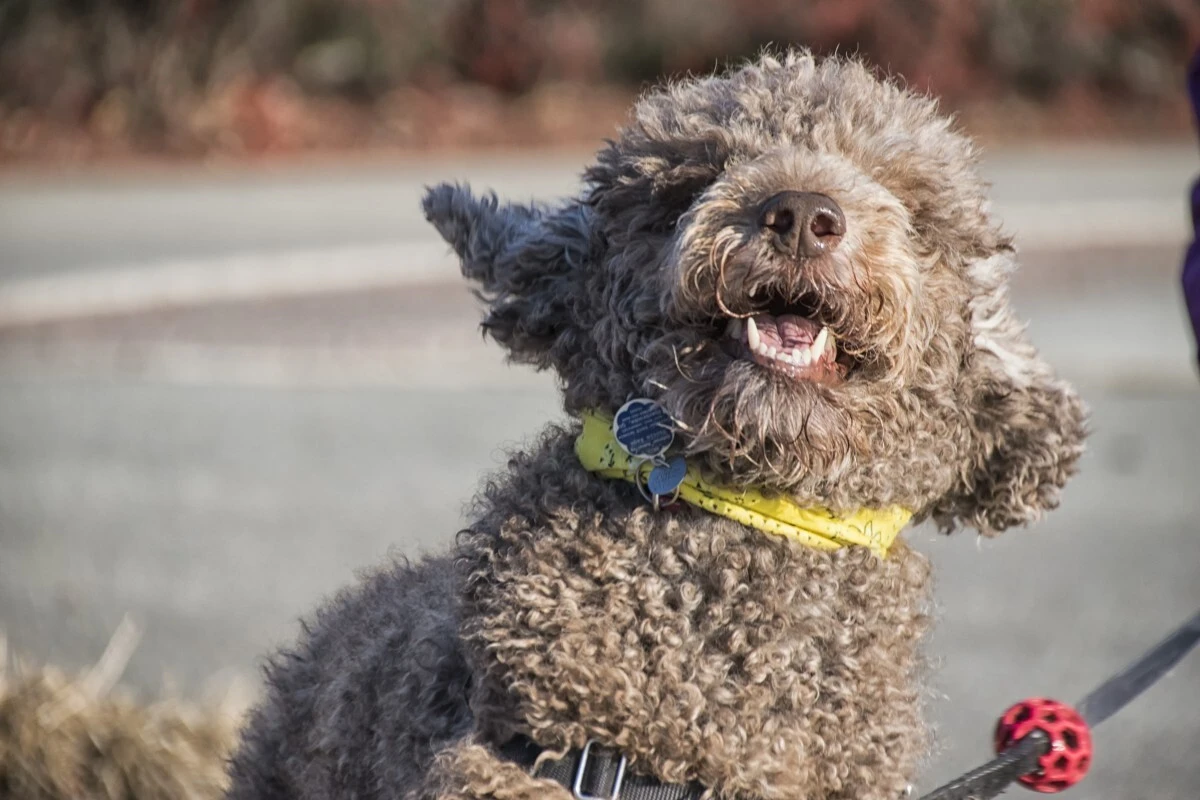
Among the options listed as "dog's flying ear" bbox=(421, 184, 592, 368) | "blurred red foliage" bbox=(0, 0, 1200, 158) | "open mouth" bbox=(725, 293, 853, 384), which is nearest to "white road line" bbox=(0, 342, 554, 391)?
"dog's flying ear" bbox=(421, 184, 592, 368)

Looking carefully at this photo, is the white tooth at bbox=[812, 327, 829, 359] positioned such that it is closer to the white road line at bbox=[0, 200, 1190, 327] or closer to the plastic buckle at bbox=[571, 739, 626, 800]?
the plastic buckle at bbox=[571, 739, 626, 800]

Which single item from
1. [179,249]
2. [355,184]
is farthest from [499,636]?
[355,184]

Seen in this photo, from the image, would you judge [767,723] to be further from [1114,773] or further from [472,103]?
[472,103]

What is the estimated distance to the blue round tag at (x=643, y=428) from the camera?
2.78m

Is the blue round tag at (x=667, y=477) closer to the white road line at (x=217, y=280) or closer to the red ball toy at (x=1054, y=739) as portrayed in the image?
the red ball toy at (x=1054, y=739)

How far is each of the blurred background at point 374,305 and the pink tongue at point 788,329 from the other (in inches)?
32.4

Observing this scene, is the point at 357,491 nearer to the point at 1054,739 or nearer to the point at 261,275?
the point at 261,275

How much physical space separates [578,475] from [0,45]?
21.1 metres

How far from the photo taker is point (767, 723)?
8.97ft

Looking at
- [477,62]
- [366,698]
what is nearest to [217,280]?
[366,698]

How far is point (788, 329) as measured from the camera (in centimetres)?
278

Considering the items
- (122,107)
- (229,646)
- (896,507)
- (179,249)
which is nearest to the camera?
(896,507)

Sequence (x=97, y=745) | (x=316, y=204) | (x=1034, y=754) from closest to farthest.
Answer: (x=1034, y=754), (x=97, y=745), (x=316, y=204)

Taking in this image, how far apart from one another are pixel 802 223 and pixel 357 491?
20.7ft
